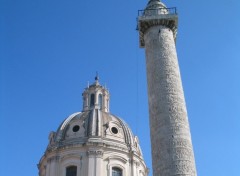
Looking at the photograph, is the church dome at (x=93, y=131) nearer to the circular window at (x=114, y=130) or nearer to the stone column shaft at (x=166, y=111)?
the circular window at (x=114, y=130)

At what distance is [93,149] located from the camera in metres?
36.2

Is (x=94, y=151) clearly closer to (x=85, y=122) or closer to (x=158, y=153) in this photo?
(x=85, y=122)

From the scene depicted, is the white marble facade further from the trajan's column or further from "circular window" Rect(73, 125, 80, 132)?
the trajan's column

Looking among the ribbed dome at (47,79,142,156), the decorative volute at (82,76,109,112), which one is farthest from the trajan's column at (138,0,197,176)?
the decorative volute at (82,76,109,112)

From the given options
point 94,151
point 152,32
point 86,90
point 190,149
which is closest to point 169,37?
point 152,32

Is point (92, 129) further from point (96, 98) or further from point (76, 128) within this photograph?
point (96, 98)

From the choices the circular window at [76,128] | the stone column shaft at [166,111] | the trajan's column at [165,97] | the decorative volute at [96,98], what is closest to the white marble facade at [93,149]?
the circular window at [76,128]

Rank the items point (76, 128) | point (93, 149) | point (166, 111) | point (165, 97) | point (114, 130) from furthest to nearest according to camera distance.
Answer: point (114, 130) → point (76, 128) → point (93, 149) → point (165, 97) → point (166, 111)

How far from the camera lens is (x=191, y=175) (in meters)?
16.2

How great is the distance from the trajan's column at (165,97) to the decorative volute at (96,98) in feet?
71.4

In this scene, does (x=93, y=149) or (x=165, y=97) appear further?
(x=93, y=149)

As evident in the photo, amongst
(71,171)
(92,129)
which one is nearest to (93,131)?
(92,129)

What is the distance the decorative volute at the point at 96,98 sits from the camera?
4338cm

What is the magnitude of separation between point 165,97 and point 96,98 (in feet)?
85.9
